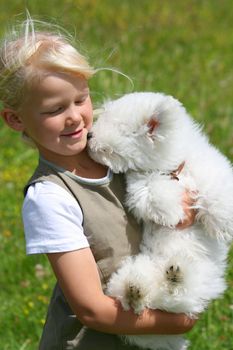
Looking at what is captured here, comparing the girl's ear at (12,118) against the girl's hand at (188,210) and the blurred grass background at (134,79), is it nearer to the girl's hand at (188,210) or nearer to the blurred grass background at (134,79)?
the blurred grass background at (134,79)

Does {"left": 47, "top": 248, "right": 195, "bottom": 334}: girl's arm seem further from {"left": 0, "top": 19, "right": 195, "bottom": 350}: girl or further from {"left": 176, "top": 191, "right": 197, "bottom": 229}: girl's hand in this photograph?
{"left": 176, "top": 191, "right": 197, "bottom": 229}: girl's hand

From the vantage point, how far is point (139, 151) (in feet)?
9.08

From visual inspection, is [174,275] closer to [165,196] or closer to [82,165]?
[165,196]

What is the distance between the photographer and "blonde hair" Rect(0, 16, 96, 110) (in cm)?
267

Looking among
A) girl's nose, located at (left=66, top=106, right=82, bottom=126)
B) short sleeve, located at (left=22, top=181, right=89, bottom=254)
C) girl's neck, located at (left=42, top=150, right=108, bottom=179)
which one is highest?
girl's nose, located at (left=66, top=106, right=82, bottom=126)

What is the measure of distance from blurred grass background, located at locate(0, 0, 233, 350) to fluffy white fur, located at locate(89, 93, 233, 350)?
0.32 m

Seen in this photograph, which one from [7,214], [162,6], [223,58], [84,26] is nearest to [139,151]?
[7,214]

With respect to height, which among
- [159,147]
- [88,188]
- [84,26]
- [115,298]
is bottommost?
[84,26]

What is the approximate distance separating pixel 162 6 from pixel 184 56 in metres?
1.75

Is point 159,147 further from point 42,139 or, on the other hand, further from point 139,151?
point 42,139

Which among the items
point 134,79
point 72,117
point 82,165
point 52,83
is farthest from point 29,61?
point 134,79

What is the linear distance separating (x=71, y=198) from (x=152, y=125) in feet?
1.16

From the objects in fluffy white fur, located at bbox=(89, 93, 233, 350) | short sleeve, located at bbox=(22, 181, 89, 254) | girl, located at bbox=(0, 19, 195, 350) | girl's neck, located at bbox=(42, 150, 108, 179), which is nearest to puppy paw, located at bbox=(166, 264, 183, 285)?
fluffy white fur, located at bbox=(89, 93, 233, 350)

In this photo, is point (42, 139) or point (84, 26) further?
point (84, 26)
